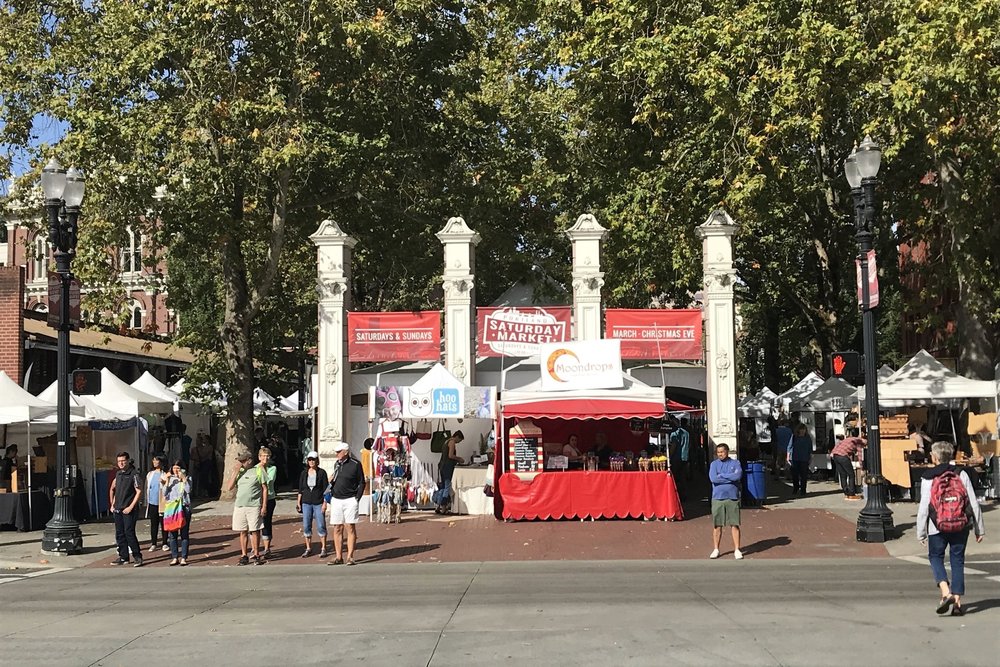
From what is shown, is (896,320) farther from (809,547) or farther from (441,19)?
(809,547)

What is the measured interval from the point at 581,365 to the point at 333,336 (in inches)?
234

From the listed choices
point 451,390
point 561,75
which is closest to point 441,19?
point 561,75

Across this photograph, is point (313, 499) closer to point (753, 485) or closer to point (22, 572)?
point (22, 572)

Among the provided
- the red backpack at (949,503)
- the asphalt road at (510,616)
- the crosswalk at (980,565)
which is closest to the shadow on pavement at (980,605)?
the asphalt road at (510,616)

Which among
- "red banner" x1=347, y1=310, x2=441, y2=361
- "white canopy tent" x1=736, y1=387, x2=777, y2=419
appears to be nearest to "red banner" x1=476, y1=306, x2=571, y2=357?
"red banner" x1=347, y1=310, x2=441, y2=361

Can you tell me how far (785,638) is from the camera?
367 inches

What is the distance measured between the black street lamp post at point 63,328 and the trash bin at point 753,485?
44.3 feet

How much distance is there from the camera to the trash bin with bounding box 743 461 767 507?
23234 mm

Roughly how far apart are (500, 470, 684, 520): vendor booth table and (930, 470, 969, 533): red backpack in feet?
33.5

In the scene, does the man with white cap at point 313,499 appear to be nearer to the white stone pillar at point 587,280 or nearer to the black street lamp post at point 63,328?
the black street lamp post at point 63,328

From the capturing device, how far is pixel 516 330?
23656 mm

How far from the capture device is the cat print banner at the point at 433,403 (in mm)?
21234

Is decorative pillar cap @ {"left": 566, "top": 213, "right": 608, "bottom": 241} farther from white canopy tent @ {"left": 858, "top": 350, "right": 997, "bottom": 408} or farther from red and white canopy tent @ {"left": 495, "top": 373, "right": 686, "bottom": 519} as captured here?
white canopy tent @ {"left": 858, "top": 350, "right": 997, "bottom": 408}

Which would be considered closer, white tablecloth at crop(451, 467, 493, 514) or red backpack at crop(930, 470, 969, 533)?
red backpack at crop(930, 470, 969, 533)
